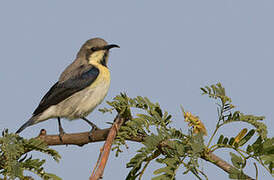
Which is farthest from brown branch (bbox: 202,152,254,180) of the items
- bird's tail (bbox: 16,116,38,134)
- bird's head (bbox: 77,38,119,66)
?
bird's head (bbox: 77,38,119,66)

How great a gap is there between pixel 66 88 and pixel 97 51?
109 centimetres

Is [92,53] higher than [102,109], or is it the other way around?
[92,53]

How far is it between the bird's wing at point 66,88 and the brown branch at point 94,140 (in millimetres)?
3257

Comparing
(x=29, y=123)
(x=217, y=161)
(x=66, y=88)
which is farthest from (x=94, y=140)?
(x=66, y=88)

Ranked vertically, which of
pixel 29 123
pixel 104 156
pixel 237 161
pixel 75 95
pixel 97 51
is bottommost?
pixel 104 156

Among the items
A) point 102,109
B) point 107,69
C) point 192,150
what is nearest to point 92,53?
point 107,69

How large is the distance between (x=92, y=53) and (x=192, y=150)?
18.3 feet

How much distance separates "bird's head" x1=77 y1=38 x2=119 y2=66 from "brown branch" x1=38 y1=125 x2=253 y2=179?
4.13 meters

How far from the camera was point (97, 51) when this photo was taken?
7.55 m

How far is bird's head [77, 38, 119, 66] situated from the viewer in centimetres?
750

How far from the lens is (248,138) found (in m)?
2.61

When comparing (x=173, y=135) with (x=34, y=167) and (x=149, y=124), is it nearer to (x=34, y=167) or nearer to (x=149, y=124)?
(x=149, y=124)

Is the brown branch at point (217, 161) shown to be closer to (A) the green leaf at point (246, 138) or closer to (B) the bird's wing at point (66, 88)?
(A) the green leaf at point (246, 138)

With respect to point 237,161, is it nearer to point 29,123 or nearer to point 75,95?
point 29,123
